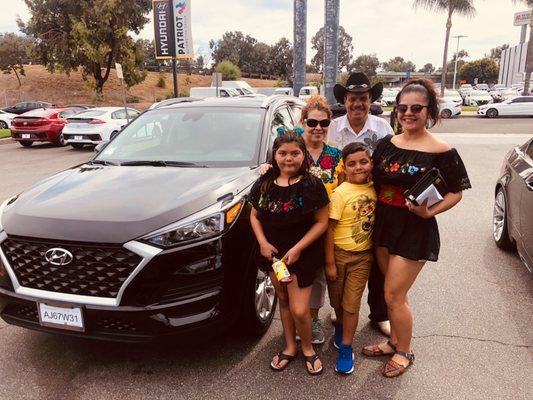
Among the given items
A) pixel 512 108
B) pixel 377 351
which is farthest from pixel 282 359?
pixel 512 108

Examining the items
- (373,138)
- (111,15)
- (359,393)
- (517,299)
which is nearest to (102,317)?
(359,393)

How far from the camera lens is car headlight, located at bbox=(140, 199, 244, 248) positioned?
2.37 m

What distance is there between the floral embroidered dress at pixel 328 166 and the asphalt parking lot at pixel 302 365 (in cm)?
119

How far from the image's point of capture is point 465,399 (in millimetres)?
2482

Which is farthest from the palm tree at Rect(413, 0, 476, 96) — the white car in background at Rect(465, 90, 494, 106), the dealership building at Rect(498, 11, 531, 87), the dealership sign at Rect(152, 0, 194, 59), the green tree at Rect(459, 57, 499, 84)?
the green tree at Rect(459, 57, 499, 84)

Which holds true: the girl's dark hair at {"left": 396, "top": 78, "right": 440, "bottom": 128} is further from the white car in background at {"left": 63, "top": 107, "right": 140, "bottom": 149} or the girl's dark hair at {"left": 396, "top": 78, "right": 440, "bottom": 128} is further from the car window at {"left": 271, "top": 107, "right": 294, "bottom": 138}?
the white car in background at {"left": 63, "top": 107, "right": 140, "bottom": 149}

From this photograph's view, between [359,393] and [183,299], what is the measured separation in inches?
46.6

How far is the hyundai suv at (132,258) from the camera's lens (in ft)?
7.70

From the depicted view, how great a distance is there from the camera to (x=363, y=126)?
10.00ft

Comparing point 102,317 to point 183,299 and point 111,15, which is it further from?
point 111,15

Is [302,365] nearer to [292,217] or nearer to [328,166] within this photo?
[292,217]

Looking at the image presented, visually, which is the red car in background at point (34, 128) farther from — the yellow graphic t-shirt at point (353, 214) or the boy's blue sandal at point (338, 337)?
the yellow graphic t-shirt at point (353, 214)

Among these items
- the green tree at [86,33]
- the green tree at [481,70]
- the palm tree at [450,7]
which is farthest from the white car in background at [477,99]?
the green tree at [481,70]

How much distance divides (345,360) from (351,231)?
0.85m
